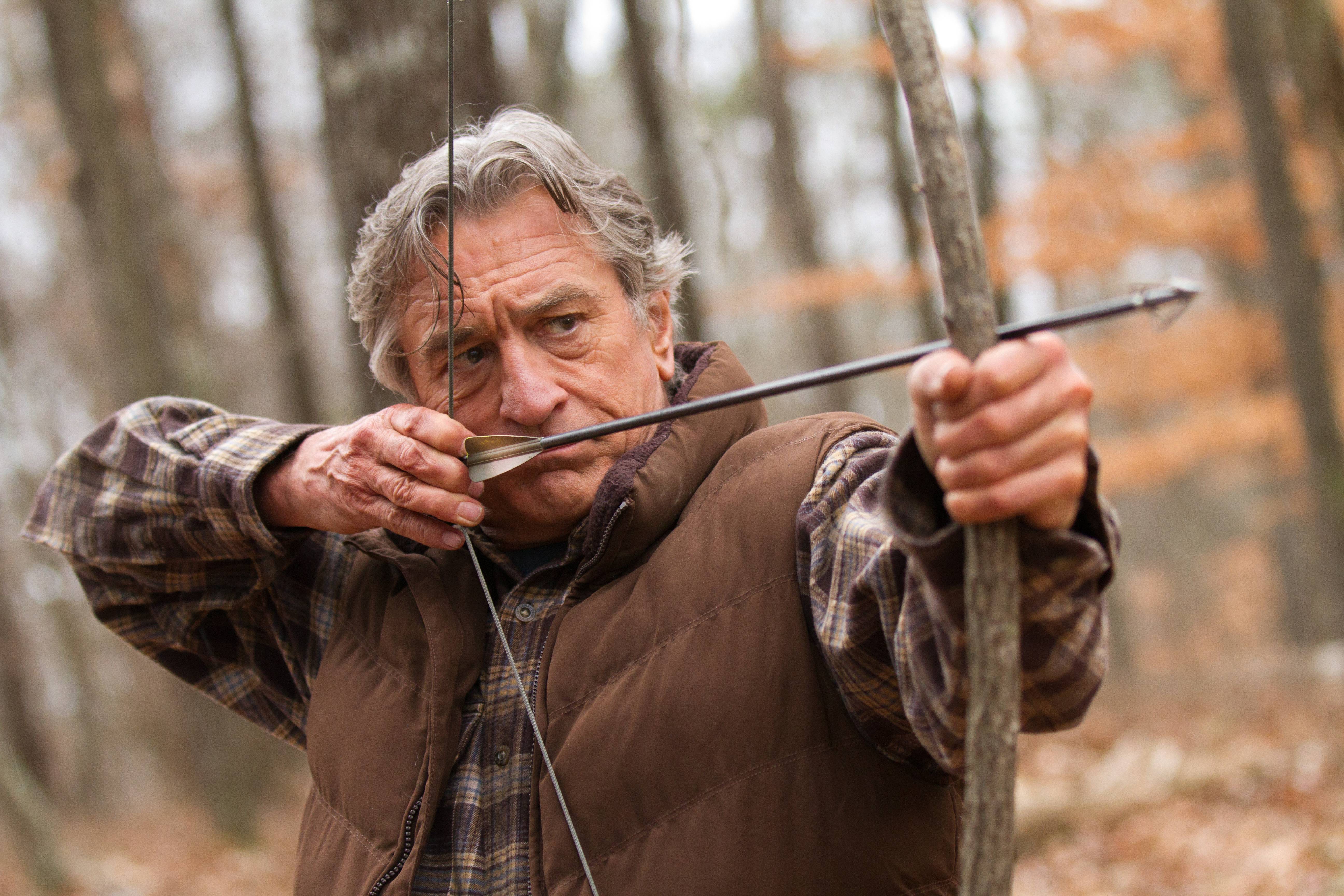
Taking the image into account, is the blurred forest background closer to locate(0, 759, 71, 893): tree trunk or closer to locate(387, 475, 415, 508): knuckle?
locate(0, 759, 71, 893): tree trunk

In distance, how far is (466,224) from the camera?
137 cm

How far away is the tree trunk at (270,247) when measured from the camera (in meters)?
7.01

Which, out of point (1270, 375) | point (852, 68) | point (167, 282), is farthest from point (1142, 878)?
point (852, 68)

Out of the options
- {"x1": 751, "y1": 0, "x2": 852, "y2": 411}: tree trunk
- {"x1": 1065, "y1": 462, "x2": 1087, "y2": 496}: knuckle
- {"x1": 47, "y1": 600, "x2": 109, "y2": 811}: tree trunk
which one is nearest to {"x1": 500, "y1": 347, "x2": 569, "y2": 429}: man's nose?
{"x1": 1065, "y1": 462, "x2": 1087, "y2": 496}: knuckle

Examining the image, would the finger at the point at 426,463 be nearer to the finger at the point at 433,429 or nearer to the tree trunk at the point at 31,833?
the finger at the point at 433,429

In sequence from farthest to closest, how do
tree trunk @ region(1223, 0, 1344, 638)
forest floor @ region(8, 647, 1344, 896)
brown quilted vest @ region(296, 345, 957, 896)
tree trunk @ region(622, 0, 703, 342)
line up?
tree trunk @ region(1223, 0, 1344, 638) < tree trunk @ region(622, 0, 703, 342) < forest floor @ region(8, 647, 1344, 896) < brown quilted vest @ region(296, 345, 957, 896)

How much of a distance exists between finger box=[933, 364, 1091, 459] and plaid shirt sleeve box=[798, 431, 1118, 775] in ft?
0.24

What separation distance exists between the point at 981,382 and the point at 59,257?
13247 millimetres

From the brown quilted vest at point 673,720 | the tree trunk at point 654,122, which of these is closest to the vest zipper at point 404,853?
the brown quilted vest at point 673,720

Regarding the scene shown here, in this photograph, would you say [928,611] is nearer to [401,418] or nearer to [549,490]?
[549,490]

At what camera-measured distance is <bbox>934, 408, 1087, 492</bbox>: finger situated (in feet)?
2.36

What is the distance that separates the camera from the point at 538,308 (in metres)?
1.35

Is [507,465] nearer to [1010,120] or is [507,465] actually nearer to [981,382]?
[981,382]

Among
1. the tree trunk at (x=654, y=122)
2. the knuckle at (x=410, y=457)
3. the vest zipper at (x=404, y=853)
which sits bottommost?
the vest zipper at (x=404, y=853)
